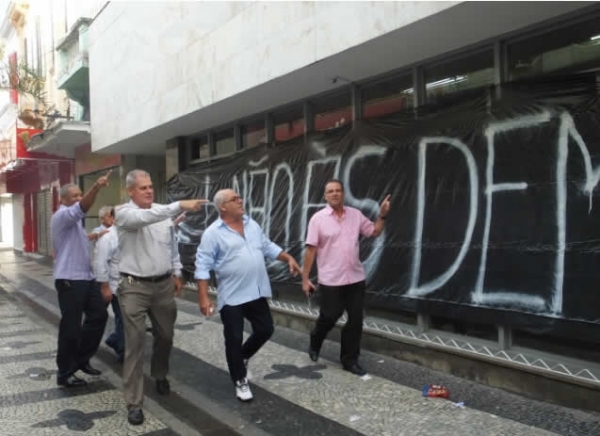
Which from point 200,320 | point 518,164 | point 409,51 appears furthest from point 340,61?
point 200,320

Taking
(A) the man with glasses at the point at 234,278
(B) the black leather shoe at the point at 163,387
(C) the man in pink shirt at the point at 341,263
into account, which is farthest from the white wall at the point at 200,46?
(B) the black leather shoe at the point at 163,387

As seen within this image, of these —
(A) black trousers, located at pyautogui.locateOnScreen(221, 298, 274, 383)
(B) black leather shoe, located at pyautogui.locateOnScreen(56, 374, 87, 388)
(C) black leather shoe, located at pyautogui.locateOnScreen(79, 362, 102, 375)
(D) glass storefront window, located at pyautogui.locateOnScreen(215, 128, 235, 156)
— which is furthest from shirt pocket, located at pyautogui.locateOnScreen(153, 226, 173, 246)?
(D) glass storefront window, located at pyautogui.locateOnScreen(215, 128, 235, 156)

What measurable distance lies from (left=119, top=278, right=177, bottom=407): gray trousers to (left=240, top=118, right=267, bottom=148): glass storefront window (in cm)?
432

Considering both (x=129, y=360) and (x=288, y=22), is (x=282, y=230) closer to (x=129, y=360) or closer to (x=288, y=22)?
(x=288, y=22)

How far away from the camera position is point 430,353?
493 cm

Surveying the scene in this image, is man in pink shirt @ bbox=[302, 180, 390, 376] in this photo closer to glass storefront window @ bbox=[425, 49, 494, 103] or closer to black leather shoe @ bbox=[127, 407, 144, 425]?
glass storefront window @ bbox=[425, 49, 494, 103]

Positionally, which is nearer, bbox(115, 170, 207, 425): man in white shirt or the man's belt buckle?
bbox(115, 170, 207, 425): man in white shirt

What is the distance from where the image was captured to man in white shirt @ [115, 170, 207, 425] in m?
3.98

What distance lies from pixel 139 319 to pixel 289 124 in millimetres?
4315

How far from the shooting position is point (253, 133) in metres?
8.55

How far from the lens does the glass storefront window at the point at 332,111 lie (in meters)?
6.62

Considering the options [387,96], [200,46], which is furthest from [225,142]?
[387,96]

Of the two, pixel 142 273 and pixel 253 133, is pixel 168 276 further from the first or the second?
pixel 253 133

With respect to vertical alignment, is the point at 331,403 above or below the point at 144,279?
below
